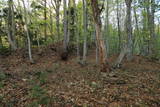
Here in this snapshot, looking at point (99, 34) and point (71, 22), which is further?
point (71, 22)

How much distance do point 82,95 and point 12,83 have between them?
126 inches

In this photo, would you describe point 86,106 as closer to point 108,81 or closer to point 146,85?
point 108,81

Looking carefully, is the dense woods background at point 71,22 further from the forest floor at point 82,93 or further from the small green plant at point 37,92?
the small green plant at point 37,92

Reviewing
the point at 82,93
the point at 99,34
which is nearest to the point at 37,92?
the point at 82,93

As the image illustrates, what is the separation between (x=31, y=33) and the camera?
58.2 ft

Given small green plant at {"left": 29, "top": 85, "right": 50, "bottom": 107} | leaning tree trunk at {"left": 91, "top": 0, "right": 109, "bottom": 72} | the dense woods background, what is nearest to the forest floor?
small green plant at {"left": 29, "top": 85, "right": 50, "bottom": 107}

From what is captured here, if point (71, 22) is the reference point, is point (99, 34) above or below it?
below

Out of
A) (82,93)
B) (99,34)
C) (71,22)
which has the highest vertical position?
(71,22)

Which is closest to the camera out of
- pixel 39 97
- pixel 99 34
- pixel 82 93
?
pixel 39 97

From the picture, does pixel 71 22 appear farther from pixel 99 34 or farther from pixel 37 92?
pixel 37 92

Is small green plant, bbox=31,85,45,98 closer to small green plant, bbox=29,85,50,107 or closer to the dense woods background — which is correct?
small green plant, bbox=29,85,50,107

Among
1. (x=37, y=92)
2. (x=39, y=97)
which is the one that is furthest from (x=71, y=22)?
(x=39, y=97)

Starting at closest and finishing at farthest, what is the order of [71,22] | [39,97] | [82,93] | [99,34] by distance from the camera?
[39,97] → [82,93] → [99,34] → [71,22]

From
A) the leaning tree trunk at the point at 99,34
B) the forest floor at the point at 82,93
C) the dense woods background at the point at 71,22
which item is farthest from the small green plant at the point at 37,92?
the dense woods background at the point at 71,22
